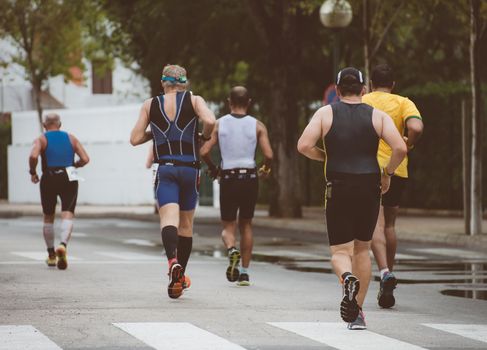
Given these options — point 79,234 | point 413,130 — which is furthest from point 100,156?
point 413,130

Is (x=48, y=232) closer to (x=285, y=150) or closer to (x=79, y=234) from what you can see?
(x=79, y=234)

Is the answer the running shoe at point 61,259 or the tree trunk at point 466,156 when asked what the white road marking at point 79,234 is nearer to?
the tree trunk at point 466,156

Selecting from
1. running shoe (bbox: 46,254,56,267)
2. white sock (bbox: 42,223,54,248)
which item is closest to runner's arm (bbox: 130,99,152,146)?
running shoe (bbox: 46,254,56,267)

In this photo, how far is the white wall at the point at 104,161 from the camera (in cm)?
3925

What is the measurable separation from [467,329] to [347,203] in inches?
47.7

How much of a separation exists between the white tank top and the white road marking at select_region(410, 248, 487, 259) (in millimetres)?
5461

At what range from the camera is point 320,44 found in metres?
30.8

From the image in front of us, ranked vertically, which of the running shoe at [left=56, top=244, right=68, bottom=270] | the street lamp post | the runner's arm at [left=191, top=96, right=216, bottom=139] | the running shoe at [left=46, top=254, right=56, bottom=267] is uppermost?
the street lamp post

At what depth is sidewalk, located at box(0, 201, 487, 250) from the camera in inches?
823

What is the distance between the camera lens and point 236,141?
13.4 metres

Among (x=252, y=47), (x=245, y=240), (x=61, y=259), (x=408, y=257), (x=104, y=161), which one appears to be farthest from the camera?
(x=104, y=161)

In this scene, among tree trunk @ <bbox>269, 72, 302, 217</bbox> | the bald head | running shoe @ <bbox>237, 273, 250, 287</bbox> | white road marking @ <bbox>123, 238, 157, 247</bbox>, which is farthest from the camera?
tree trunk @ <bbox>269, 72, 302, 217</bbox>

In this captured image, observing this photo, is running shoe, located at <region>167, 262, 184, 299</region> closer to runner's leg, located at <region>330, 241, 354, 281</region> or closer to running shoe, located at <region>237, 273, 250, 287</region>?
running shoe, located at <region>237, 273, 250, 287</region>

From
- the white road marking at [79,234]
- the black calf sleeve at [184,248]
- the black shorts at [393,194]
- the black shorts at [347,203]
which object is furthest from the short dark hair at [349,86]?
the white road marking at [79,234]
